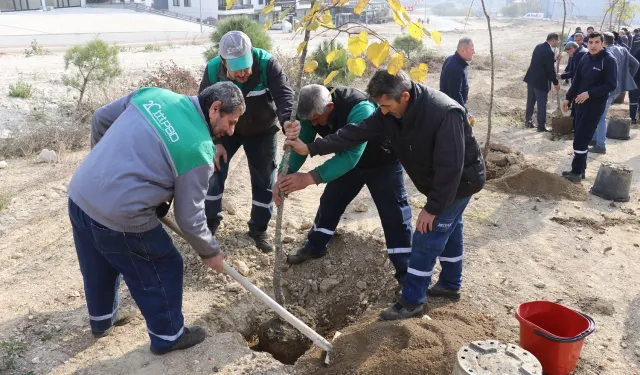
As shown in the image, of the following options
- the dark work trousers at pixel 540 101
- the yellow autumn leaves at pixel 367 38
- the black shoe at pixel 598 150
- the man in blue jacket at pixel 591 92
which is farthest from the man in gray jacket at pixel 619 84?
the yellow autumn leaves at pixel 367 38

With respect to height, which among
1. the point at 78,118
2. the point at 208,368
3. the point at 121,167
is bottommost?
the point at 208,368

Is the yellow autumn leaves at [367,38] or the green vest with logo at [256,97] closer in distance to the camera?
the yellow autumn leaves at [367,38]

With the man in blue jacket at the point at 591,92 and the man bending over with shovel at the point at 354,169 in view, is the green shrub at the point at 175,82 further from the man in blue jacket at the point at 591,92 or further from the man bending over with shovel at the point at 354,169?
the man in blue jacket at the point at 591,92

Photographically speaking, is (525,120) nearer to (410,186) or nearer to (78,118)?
(410,186)

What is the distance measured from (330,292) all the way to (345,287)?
134 mm

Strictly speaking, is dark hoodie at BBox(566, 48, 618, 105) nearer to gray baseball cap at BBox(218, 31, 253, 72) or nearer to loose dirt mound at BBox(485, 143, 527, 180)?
loose dirt mound at BBox(485, 143, 527, 180)

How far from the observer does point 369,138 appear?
3428mm

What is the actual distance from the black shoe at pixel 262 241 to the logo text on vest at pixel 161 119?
2078 mm

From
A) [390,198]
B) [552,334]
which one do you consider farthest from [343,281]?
[552,334]

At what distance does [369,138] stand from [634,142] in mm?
7578

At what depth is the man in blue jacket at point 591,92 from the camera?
628 cm

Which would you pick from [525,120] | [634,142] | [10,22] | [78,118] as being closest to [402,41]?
[525,120]

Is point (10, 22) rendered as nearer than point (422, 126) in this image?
No

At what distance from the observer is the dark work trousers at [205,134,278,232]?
14.3 feet
